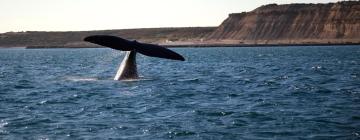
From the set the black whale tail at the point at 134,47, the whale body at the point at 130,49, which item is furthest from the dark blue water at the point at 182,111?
the black whale tail at the point at 134,47

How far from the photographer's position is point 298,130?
19.3 m

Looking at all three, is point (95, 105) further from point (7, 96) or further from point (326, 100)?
point (326, 100)

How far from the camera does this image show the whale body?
29250 mm

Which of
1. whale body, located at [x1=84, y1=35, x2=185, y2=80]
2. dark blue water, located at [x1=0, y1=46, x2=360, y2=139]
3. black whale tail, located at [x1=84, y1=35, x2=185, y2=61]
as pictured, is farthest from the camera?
whale body, located at [x1=84, y1=35, x2=185, y2=80]

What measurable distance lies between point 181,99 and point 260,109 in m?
5.16

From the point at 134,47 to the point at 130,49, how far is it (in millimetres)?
566

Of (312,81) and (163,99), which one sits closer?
(163,99)

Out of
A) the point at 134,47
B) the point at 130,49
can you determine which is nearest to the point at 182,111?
the point at 134,47

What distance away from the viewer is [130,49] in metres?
33.2

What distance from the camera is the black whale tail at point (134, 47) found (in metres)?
29.0

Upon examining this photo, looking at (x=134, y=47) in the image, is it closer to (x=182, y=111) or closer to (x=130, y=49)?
(x=130, y=49)

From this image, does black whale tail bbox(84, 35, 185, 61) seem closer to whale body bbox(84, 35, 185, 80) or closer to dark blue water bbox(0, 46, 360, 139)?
whale body bbox(84, 35, 185, 80)

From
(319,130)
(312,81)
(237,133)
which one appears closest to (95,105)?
(237,133)

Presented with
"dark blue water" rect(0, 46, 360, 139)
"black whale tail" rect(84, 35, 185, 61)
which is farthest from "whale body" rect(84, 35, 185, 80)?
"dark blue water" rect(0, 46, 360, 139)
